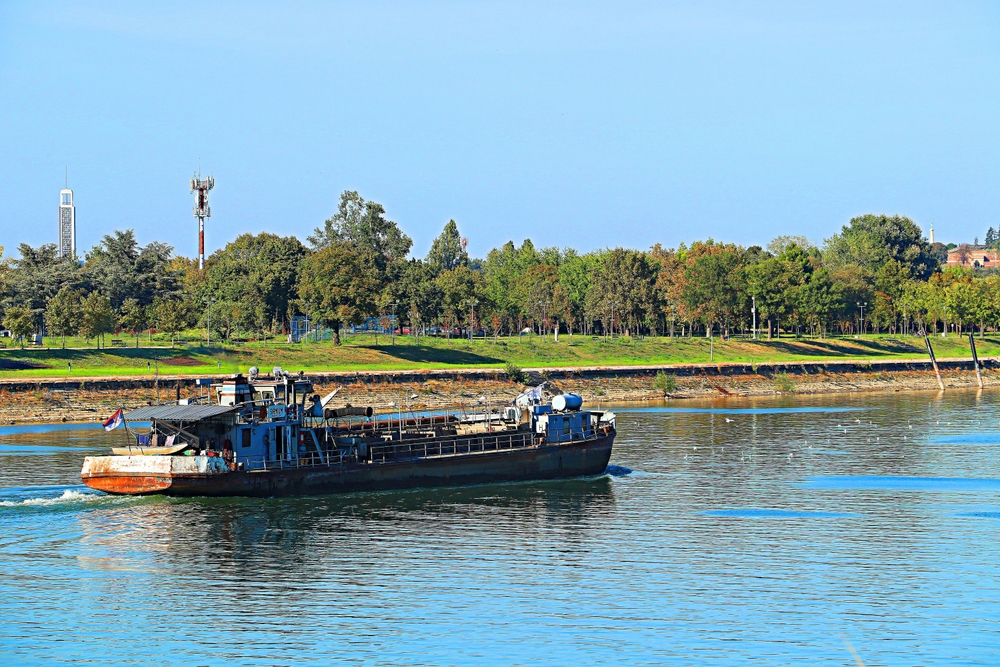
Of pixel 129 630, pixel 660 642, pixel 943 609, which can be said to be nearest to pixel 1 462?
pixel 129 630

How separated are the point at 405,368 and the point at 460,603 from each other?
10007 centimetres

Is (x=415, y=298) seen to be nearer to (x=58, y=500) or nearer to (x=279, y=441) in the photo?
(x=279, y=441)

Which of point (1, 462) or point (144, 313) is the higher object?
point (144, 313)

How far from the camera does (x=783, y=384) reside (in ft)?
524

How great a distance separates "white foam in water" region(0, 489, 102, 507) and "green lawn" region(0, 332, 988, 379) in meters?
58.4

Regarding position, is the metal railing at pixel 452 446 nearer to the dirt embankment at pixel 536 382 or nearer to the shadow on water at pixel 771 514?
the shadow on water at pixel 771 514

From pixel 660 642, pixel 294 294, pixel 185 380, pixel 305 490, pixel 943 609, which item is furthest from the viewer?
pixel 294 294

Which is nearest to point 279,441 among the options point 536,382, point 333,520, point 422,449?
point 333,520

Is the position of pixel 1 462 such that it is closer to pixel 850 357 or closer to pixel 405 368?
pixel 405 368

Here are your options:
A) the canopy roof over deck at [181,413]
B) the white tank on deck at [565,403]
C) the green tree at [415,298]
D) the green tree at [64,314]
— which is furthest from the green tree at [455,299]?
the canopy roof over deck at [181,413]

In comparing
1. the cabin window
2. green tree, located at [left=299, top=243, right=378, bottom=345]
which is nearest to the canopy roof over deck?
the cabin window

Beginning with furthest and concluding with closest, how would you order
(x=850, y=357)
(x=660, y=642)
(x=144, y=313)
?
(x=850, y=357) → (x=144, y=313) → (x=660, y=642)

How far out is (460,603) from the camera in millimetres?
45469

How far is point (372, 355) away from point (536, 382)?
1001 inches
